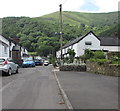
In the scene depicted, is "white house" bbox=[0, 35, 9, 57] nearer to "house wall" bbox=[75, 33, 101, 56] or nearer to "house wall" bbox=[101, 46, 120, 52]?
"house wall" bbox=[75, 33, 101, 56]

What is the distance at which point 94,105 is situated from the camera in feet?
22.6

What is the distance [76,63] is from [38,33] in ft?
209

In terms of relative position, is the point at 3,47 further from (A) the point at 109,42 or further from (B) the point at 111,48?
(A) the point at 109,42

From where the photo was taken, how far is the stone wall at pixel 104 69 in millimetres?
16859

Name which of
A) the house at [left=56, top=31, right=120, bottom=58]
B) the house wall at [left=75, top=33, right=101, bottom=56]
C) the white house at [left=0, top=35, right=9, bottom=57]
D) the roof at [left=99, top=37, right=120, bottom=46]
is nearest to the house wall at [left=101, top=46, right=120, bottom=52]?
the house at [left=56, top=31, right=120, bottom=58]

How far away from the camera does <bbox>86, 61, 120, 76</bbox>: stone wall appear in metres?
16.9

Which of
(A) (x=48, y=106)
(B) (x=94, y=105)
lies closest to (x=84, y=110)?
(B) (x=94, y=105)

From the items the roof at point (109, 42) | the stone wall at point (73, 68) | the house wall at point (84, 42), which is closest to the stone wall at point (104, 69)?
the stone wall at point (73, 68)

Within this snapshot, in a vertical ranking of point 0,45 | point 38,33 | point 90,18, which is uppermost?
point 90,18

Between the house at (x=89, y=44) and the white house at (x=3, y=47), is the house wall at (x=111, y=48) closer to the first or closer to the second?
the house at (x=89, y=44)

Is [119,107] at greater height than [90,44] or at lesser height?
lesser

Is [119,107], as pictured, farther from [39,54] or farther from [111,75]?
[39,54]

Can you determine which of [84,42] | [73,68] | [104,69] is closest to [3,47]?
[73,68]

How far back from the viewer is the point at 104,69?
1862cm
